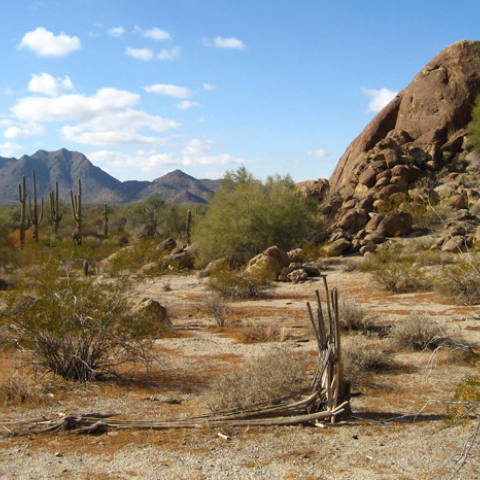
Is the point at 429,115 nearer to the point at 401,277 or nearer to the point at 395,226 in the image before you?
the point at 395,226

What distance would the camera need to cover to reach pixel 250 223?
1126 inches

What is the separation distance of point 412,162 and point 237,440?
29.5 m

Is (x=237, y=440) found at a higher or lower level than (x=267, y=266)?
lower

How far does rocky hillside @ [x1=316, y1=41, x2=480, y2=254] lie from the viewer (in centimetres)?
2822

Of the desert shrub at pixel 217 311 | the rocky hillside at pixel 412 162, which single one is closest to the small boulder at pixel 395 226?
the rocky hillside at pixel 412 162

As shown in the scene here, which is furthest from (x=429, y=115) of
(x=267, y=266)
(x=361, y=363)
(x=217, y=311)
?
(x=361, y=363)

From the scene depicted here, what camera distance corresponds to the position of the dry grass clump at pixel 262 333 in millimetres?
11820

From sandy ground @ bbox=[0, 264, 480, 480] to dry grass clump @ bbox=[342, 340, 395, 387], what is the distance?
242 millimetres

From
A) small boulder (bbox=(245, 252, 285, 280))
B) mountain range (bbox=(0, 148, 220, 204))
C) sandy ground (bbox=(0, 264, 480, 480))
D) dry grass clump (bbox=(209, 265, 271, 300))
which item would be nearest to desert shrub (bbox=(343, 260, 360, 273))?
small boulder (bbox=(245, 252, 285, 280))

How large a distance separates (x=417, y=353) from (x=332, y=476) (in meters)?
5.30

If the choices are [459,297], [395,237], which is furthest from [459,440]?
[395,237]

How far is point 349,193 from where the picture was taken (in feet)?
112

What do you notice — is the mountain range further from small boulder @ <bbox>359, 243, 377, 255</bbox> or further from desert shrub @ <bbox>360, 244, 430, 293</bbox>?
desert shrub @ <bbox>360, 244, 430, 293</bbox>

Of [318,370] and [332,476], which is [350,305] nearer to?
[318,370]
